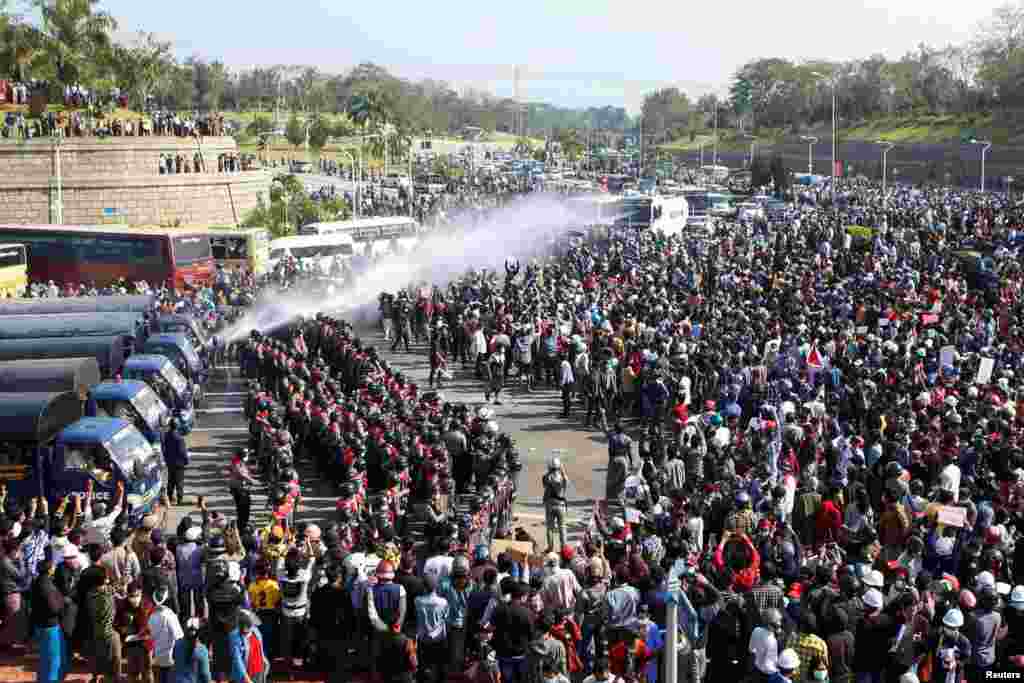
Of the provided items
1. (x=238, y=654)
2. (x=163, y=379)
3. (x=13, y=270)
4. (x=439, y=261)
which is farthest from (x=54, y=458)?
(x=439, y=261)

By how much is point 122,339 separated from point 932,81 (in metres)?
107

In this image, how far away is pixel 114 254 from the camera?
39469 millimetres

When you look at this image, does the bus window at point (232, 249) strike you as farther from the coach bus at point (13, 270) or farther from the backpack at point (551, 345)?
the backpack at point (551, 345)

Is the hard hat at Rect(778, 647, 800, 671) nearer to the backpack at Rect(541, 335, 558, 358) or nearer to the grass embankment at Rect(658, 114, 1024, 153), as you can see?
the backpack at Rect(541, 335, 558, 358)

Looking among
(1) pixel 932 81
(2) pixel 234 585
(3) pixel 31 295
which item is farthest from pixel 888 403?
(1) pixel 932 81

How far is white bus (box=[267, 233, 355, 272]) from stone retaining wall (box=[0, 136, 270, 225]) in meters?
10.7

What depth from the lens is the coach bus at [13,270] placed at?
37.0 m

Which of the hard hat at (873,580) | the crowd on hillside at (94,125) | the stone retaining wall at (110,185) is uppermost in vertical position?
the crowd on hillside at (94,125)

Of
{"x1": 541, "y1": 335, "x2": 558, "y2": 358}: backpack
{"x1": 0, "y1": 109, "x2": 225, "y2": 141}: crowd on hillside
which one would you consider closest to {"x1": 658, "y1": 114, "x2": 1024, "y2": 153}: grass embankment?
{"x1": 0, "y1": 109, "x2": 225, "y2": 141}: crowd on hillside

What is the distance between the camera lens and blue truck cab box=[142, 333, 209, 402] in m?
24.8

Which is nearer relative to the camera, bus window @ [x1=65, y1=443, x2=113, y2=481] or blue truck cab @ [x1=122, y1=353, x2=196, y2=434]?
bus window @ [x1=65, y1=443, x2=113, y2=481]

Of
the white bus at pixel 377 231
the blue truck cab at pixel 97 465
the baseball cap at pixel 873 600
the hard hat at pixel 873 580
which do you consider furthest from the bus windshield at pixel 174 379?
the white bus at pixel 377 231

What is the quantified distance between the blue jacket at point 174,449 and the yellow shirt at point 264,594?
24.0 ft

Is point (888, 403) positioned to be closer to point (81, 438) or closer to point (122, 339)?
point (81, 438)
